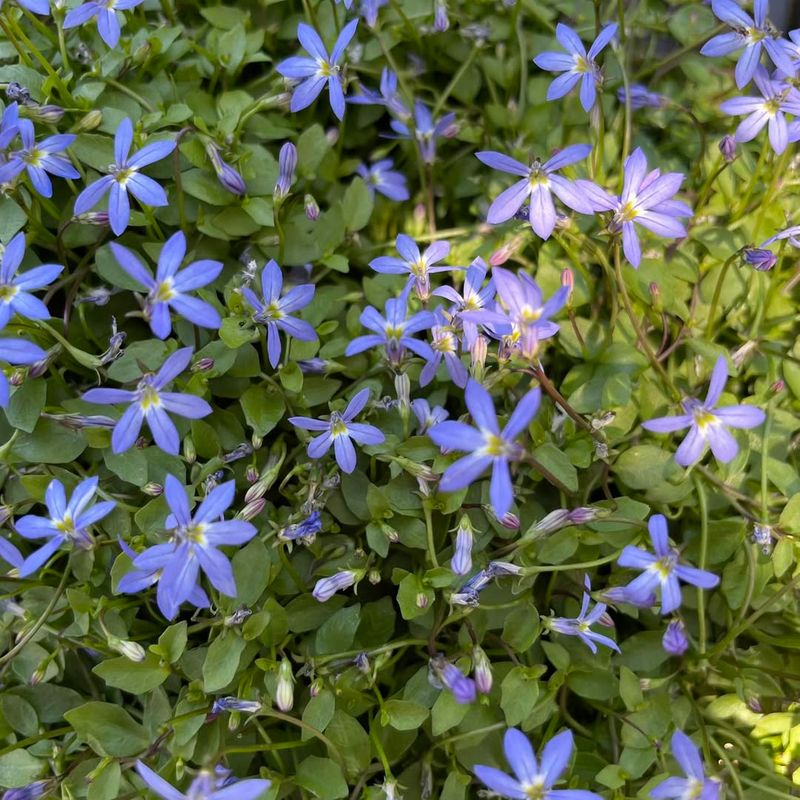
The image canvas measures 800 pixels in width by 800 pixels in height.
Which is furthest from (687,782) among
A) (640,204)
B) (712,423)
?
(640,204)

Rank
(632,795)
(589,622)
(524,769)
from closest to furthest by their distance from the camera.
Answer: (524,769), (589,622), (632,795)

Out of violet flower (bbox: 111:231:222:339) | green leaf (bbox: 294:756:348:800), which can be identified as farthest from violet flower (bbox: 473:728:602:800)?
violet flower (bbox: 111:231:222:339)

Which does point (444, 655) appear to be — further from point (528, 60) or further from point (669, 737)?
point (528, 60)

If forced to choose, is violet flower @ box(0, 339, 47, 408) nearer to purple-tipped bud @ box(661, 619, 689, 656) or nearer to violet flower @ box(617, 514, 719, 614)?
violet flower @ box(617, 514, 719, 614)

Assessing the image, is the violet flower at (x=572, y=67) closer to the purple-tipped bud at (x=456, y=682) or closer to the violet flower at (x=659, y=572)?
the violet flower at (x=659, y=572)

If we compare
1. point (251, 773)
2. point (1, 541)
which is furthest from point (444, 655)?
point (1, 541)

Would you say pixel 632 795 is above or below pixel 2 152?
below

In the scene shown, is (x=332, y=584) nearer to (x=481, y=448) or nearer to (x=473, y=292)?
(x=481, y=448)

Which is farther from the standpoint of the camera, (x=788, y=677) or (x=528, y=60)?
(x=528, y=60)
